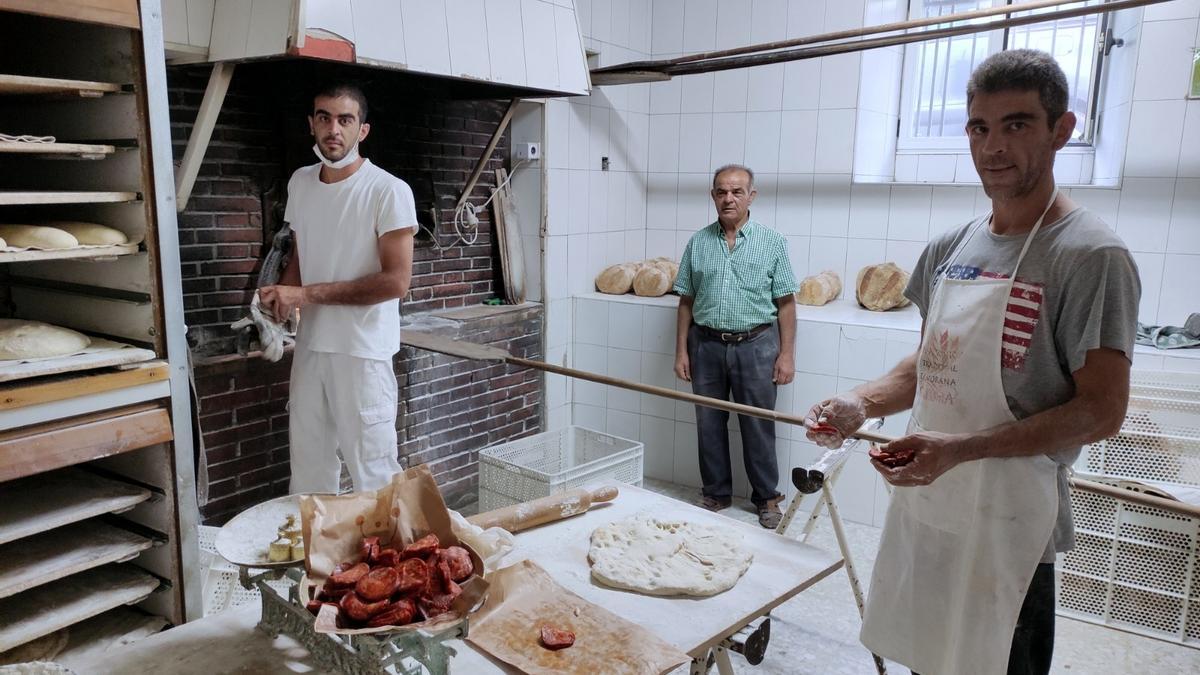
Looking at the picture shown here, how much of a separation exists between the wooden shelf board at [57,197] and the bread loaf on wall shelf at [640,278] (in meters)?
3.26

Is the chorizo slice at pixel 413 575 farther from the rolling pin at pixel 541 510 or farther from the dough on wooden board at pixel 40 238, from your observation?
the dough on wooden board at pixel 40 238

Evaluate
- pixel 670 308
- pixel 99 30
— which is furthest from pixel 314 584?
pixel 670 308

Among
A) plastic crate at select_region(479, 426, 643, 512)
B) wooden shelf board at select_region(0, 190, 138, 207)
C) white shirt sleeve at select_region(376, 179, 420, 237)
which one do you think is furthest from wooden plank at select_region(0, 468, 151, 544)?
plastic crate at select_region(479, 426, 643, 512)

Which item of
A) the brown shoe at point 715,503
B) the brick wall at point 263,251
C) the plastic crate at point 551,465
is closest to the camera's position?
the brick wall at point 263,251

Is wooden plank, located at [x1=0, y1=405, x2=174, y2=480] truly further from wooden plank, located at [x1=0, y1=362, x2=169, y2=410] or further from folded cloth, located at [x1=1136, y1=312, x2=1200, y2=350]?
folded cloth, located at [x1=1136, y1=312, x2=1200, y2=350]

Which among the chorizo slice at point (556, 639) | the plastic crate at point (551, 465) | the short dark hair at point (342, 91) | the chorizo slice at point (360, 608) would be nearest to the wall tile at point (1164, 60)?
the plastic crate at point (551, 465)

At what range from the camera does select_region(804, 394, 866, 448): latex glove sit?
6.05ft

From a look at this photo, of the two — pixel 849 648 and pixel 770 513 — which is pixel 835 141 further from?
pixel 849 648

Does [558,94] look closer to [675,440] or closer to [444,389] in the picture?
[444,389]

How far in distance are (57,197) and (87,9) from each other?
0.37m

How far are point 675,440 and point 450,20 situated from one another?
2643mm

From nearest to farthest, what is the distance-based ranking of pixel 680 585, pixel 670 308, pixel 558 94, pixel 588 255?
pixel 680 585, pixel 558 94, pixel 670 308, pixel 588 255

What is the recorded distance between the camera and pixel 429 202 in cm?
400

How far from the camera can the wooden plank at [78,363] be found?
5.06ft
